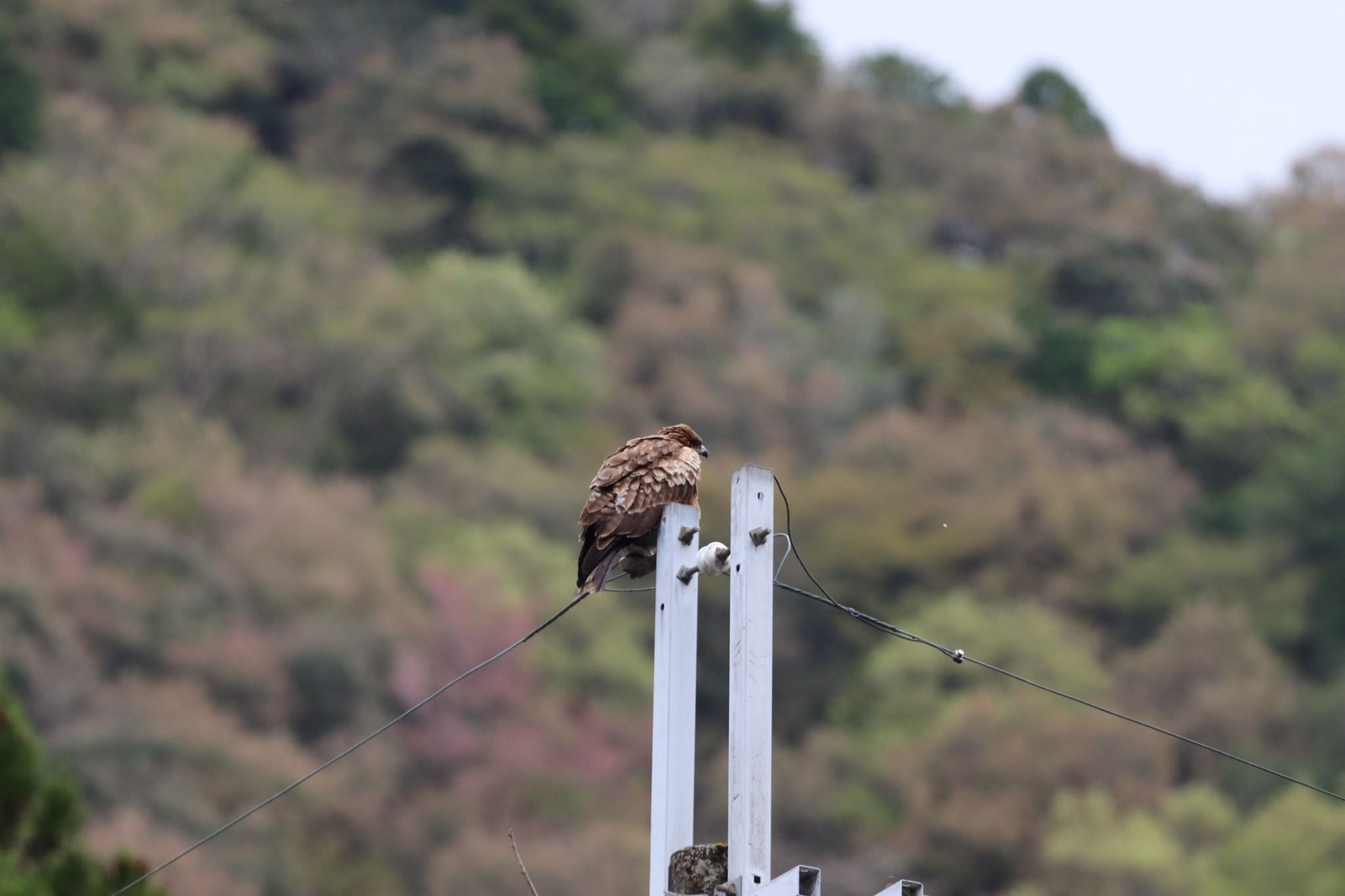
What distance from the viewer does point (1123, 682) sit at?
1750 inches

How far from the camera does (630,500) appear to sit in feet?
22.7

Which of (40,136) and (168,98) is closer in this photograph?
(40,136)

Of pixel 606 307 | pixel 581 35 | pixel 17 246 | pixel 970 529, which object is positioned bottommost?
pixel 970 529

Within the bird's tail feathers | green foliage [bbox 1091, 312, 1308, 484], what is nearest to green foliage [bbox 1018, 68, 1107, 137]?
green foliage [bbox 1091, 312, 1308, 484]

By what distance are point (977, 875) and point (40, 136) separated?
104 ft

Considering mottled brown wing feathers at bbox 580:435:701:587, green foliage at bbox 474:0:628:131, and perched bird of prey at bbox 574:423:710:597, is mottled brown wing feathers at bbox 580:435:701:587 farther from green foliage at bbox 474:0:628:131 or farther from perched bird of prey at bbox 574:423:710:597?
green foliage at bbox 474:0:628:131

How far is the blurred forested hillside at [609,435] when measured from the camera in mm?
38219

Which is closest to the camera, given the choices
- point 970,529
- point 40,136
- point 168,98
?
point 970,529

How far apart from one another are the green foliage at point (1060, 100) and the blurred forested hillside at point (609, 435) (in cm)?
21

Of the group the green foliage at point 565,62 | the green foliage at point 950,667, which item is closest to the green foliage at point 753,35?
the green foliage at point 565,62

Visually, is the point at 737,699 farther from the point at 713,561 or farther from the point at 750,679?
the point at 713,561

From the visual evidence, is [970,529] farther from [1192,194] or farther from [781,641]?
[1192,194]

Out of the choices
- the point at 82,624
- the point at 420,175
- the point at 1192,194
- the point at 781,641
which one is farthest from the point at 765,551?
the point at 1192,194

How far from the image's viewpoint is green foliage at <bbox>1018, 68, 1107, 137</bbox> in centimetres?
7481
